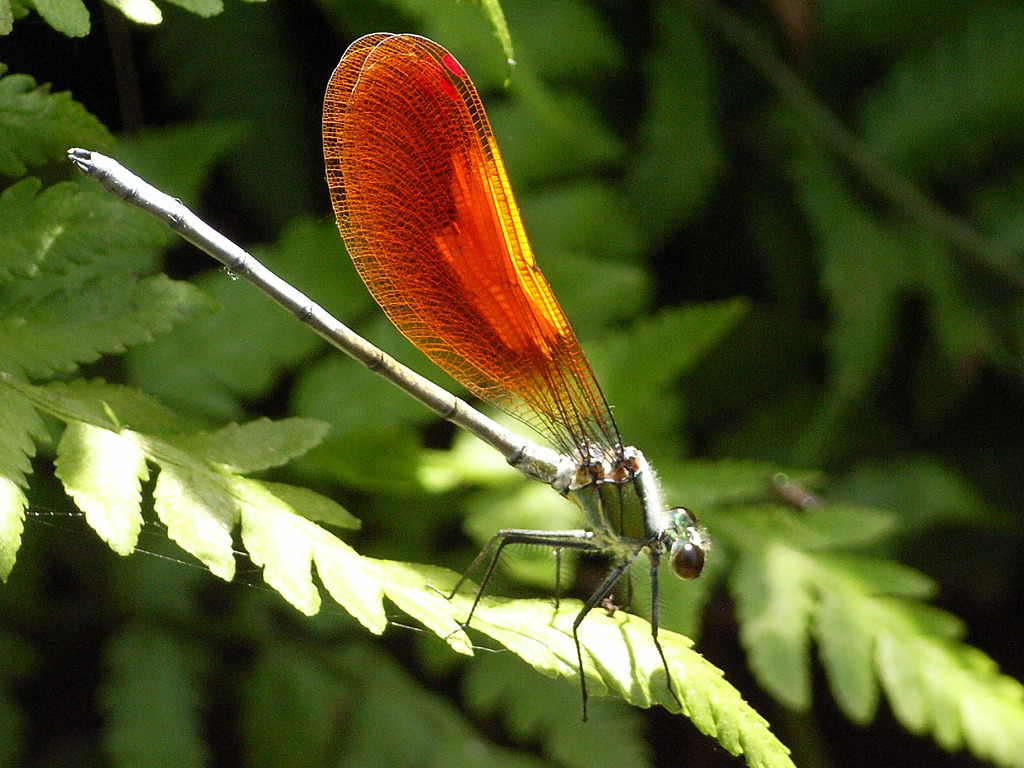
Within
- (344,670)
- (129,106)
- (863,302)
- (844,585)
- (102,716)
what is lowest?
(102,716)

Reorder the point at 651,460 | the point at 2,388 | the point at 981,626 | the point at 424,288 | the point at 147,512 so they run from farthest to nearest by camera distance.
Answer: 1. the point at 981,626
2. the point at 651,460
3. the point at 147,512
4. the point at 424,288
5. the point at 2,388

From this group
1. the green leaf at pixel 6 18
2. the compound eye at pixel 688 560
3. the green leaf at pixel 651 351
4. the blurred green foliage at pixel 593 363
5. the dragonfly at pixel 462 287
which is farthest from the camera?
the green leaf at pixel 651 351

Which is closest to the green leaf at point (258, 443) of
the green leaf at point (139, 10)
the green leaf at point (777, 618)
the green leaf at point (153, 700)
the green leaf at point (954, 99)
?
the green leaf at point (139, 10)

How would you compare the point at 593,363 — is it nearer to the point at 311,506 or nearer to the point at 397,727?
the point at 397,727

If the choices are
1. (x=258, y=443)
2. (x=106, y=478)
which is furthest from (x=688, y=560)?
(x=106, y=478)

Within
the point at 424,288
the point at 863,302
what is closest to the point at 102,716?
the point at 424,288

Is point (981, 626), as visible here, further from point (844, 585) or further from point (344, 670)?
point (344, 670)

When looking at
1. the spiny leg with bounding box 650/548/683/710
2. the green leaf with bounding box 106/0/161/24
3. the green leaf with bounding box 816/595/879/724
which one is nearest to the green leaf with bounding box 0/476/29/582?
the green leaf with bounding box 106/0/161/24

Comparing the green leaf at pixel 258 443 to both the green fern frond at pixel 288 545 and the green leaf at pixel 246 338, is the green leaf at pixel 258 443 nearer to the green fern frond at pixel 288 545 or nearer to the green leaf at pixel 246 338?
the green fern frond at pixel 288 545

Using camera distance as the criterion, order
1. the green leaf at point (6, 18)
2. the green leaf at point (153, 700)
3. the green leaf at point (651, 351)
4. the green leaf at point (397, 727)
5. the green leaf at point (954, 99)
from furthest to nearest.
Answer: the green leaf at point (954, 99), the green leaf at point (651, 351), the green leaf at point (397, 727), the green leaf at point (153, 700), the green leaf at point (6, 18)
